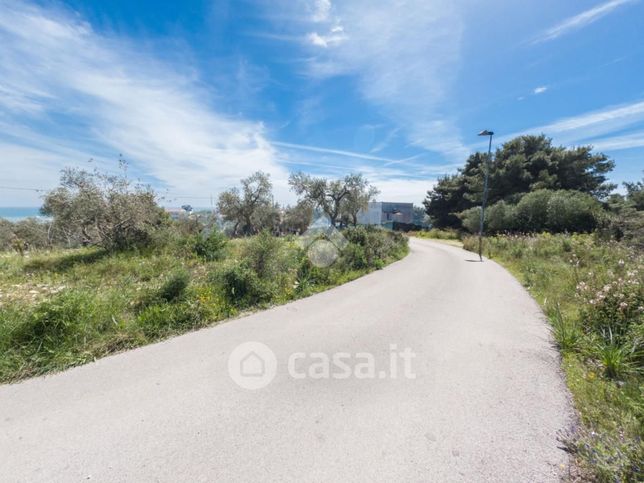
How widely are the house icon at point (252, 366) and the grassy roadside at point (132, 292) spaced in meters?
1.54

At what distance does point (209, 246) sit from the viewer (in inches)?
379

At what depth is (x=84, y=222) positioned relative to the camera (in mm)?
8992

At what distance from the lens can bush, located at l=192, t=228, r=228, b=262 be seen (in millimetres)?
9352

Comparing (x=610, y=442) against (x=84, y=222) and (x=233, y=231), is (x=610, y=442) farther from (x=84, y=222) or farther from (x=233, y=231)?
(x=233, y=231)

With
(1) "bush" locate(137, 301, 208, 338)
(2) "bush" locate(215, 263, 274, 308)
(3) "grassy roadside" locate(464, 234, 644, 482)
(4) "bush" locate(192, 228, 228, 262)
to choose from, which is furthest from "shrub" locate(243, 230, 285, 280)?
(3) "grassy roadside" locate(464, 234, 644, 482)

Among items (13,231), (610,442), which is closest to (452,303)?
(610,442)

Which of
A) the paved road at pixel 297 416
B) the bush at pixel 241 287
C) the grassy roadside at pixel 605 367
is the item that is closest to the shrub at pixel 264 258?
the bush at pixel 241 287

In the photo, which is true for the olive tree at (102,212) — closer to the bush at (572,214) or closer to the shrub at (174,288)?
the shrub at (174,288)

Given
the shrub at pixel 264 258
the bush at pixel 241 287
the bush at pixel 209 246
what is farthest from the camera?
the bush at pixel 209 246

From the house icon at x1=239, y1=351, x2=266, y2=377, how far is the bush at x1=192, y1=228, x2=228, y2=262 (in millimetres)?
6438

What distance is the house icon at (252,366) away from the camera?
10.6 feet

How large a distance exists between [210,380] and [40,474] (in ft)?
4.57

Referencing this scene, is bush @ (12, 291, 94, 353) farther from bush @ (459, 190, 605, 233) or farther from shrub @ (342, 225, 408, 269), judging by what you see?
bush @ (459, 190, 605, 233)

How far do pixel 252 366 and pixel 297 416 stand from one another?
1.12 meters
